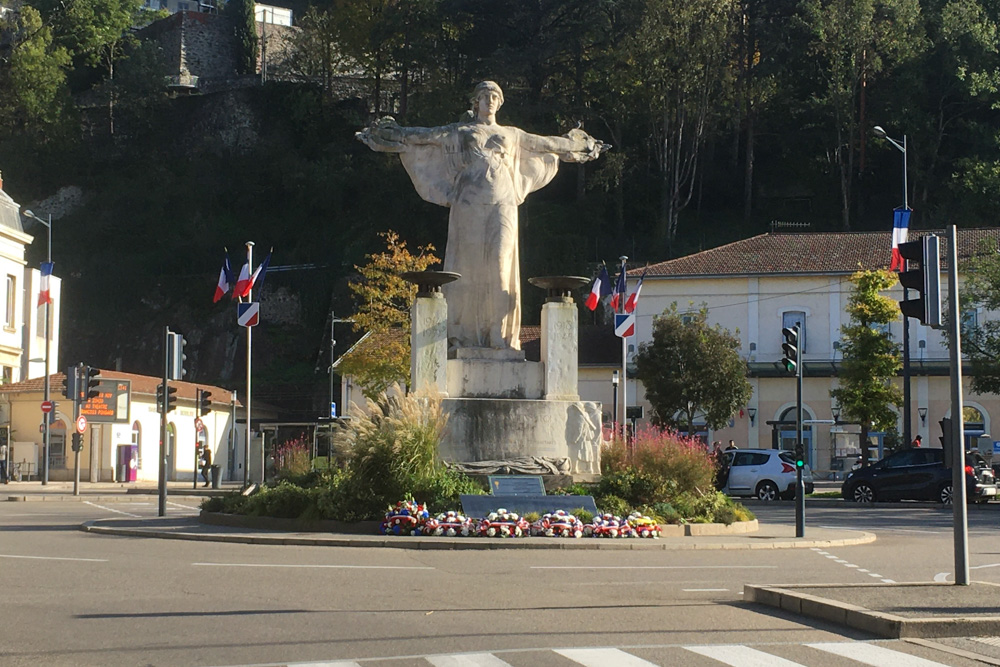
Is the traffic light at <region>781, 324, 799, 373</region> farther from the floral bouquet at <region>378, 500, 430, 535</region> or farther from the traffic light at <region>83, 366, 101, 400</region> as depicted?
the traffic light at <region>83, 366, 101, 400</region>

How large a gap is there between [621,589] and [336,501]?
8123 millimetres

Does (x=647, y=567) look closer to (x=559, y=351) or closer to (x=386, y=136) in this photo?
(x=559, y=351)

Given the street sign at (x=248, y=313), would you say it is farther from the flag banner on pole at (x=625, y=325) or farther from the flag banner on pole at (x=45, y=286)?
the flag banner on pole at (x=45, y=286)

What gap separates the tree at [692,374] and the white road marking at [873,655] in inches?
1588

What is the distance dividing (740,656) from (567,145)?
50.0ft

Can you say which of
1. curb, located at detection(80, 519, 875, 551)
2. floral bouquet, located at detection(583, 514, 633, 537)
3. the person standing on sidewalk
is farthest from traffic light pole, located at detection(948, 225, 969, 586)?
the person standing on sidewalk

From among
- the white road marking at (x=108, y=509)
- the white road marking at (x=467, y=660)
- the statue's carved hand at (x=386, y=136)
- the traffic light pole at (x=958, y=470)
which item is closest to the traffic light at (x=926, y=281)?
the traffic light pole at (x=958, y=470)

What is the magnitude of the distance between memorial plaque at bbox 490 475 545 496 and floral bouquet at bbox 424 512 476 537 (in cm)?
93


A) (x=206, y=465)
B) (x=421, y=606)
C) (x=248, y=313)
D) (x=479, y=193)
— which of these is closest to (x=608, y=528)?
(x=479, y=193)

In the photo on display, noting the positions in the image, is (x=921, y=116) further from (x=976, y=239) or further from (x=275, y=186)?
(x=275, y=186)

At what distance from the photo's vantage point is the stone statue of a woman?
22.1 m

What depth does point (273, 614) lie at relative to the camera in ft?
36.8

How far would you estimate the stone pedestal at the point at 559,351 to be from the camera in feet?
71.1

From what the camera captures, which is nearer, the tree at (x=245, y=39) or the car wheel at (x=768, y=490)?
the car wheel at (x=768, y=490)
